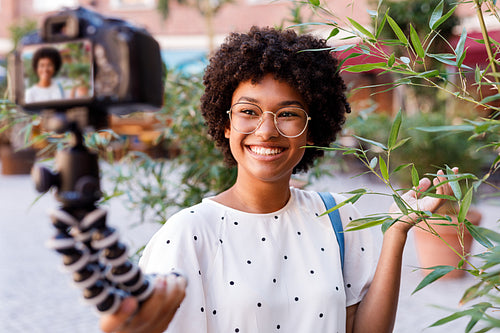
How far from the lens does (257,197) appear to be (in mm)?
1516

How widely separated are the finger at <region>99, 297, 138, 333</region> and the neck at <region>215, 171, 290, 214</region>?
2.54ft

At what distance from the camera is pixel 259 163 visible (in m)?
1.43

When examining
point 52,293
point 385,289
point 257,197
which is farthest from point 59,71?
point 52,293

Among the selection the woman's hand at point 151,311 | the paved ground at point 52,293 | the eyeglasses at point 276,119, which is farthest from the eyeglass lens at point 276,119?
the paved ground at point 52,293

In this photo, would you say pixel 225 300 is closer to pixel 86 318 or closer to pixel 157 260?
pixel 157 260

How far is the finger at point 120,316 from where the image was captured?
731mm

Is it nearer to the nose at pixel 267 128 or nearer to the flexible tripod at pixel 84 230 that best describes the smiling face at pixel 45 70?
the flexible tripod at pixel 84 230

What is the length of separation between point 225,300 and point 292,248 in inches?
10.6

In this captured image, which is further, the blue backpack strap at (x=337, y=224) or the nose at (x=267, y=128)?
the blue backpack strap at (x=337, y=224)

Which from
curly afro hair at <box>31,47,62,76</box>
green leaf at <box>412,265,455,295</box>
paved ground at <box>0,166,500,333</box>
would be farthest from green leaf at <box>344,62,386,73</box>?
paved ground at <box>0,166,500,333</box>

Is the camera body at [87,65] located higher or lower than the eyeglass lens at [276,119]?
higher

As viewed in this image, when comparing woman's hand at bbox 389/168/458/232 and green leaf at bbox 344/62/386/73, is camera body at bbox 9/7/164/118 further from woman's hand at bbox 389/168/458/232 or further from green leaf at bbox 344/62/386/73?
woman's hand at bbox 389/168/458/232

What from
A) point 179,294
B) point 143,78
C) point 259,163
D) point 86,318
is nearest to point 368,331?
point 259,163

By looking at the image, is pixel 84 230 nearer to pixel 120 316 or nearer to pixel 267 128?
pixel 120 316
